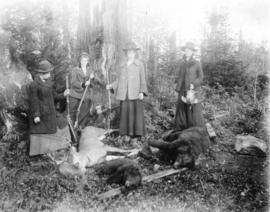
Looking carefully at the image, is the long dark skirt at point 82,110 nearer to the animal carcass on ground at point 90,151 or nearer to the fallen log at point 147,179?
the animal carcass on ground at point 90,151

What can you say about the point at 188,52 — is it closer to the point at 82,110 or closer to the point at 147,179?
the point at 82,110

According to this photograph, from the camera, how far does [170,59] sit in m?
11.3

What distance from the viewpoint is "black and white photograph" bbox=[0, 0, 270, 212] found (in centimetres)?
466

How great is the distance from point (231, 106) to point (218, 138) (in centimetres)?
205

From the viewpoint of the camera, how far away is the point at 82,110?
7121 mm

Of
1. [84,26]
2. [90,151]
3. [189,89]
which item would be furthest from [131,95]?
[84,26]

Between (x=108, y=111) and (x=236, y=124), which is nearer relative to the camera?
(x=108, y=111)

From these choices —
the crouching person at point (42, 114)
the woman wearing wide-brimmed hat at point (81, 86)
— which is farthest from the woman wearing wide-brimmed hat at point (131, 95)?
the crouching person at point (42, 114)

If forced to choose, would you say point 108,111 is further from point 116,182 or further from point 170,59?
point 170,59

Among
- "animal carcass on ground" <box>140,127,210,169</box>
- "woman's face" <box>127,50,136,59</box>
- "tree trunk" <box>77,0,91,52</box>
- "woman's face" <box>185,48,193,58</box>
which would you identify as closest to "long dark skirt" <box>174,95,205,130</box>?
"animal carcass on ground" <box>140,127,210,169</box>

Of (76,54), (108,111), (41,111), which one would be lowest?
(108,111)

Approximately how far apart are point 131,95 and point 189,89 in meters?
1.28

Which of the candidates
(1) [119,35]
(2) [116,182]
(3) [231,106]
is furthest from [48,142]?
(3) [231,106]

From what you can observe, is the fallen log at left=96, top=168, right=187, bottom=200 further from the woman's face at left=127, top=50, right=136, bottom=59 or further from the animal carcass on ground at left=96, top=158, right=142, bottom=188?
the woman's face at left=127, top=50, right=136, bottom=59
